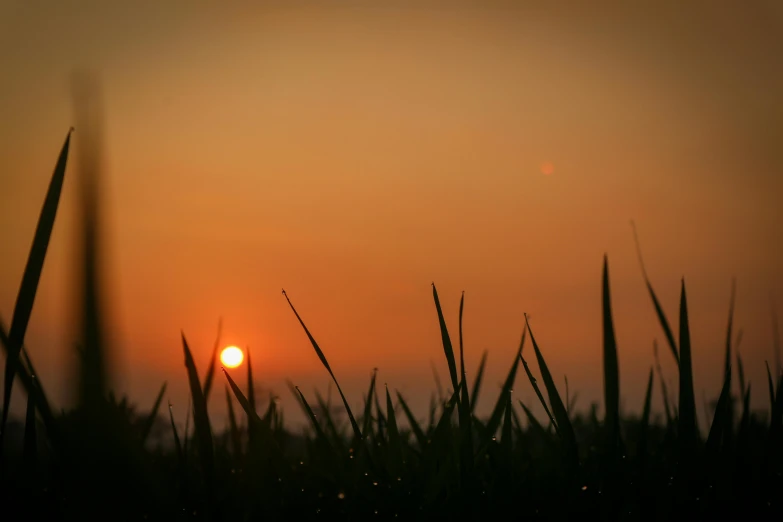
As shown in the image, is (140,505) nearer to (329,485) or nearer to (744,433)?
(329,485)

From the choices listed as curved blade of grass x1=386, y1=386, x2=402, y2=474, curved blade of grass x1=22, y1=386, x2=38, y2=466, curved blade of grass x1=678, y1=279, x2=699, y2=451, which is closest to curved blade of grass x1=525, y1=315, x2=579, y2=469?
curved blade of grass x1=678, y1=279, x2=699, y2=451

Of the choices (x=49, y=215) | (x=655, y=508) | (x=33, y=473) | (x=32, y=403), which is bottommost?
(x=655, y=508)

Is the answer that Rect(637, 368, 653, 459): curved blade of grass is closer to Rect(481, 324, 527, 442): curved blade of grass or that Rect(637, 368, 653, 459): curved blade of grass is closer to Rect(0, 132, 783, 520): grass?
Rect(0, 132, 783, 520): grass

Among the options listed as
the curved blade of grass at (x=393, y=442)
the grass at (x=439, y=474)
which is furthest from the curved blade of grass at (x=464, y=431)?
the curved blade of grass at (x=393, y=442)

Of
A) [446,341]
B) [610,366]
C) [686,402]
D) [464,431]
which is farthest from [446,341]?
[686,402]

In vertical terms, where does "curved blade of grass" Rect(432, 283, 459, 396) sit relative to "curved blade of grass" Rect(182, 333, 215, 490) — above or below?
above

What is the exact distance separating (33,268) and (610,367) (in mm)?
992

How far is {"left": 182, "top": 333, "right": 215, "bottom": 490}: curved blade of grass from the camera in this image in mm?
1011

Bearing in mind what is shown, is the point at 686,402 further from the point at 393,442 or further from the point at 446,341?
the point at 393,442

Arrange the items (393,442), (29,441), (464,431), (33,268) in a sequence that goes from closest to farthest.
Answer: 1. (33,268)
2. (29,441)
3. (464,431)
4. (393,442)

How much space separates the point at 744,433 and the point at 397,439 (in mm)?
718

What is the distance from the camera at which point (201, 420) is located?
3.46 feet

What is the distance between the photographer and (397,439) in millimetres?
1615

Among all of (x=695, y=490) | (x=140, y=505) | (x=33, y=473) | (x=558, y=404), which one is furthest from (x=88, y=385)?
(x=695, y=490)
